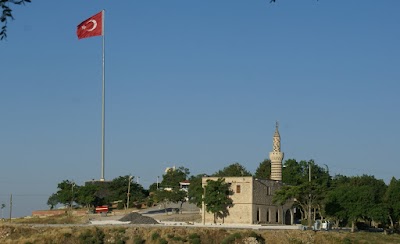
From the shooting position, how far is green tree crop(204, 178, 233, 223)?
78.1 meters

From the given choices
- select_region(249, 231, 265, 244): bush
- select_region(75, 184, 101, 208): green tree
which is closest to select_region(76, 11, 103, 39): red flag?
select_region(75, 184, 101, 208): green tree

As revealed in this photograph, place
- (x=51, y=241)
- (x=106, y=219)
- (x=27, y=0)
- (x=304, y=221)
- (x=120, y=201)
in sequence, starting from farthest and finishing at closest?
1. (x=120, y=201)
2. (x=106, y=219)
3. (x=304, y=221)
4. (x=51, y=241)
5. (x=27, y=0)

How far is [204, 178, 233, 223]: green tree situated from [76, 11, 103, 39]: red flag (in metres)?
29.6

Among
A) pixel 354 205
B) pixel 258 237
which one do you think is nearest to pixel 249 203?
pixel 354 205

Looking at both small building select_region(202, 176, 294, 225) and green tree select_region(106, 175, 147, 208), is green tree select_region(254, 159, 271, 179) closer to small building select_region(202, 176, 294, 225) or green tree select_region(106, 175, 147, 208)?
green tree select_region(106, 175, 147, 208)

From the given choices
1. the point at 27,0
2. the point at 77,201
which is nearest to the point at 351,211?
the point at 77,201

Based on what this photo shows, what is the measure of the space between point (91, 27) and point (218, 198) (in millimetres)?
34508

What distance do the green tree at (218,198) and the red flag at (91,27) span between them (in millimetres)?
29570

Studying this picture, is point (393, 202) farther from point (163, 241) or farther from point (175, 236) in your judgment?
point (163, 241)

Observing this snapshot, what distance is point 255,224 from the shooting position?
77.4 m

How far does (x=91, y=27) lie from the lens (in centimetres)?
9581

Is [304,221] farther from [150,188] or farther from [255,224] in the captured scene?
[150,188]

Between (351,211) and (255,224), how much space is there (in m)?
11.5

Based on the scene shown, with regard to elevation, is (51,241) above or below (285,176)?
below
